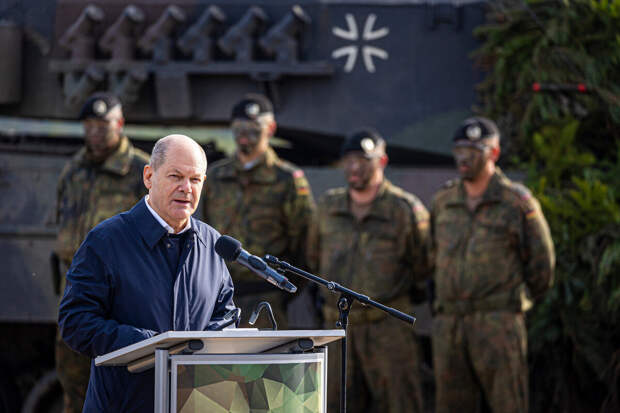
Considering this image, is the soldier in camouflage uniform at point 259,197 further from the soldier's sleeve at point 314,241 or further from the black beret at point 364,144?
the black beret at point 364,144

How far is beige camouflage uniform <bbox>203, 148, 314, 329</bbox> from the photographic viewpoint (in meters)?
6.68

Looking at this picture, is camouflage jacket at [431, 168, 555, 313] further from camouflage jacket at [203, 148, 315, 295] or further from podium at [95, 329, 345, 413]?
podium at [95, 329, 345, 413]

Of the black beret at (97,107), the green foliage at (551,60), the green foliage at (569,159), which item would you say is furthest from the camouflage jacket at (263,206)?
the green foliage at (551,60)

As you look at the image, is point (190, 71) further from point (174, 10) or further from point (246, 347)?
point (246, 347)

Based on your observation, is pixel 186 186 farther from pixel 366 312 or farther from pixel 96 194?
pixel 96 194

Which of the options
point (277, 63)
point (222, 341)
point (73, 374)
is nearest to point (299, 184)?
point (277, 63)

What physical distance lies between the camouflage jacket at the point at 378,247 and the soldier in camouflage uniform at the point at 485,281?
25cm

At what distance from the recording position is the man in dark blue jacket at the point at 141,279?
3002 mm

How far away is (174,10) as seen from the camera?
8055 mm

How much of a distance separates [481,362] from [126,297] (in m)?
3.45

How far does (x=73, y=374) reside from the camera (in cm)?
639

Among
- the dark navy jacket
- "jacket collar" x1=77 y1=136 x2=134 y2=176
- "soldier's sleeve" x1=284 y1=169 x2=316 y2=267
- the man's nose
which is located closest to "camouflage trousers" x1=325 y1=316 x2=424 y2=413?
"soldier's sleeve" x1=284 y1=169 x2=316 y2=267

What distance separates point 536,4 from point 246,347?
18.0 feet

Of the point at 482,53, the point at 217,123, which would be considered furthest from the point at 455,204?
the point at 217,123
